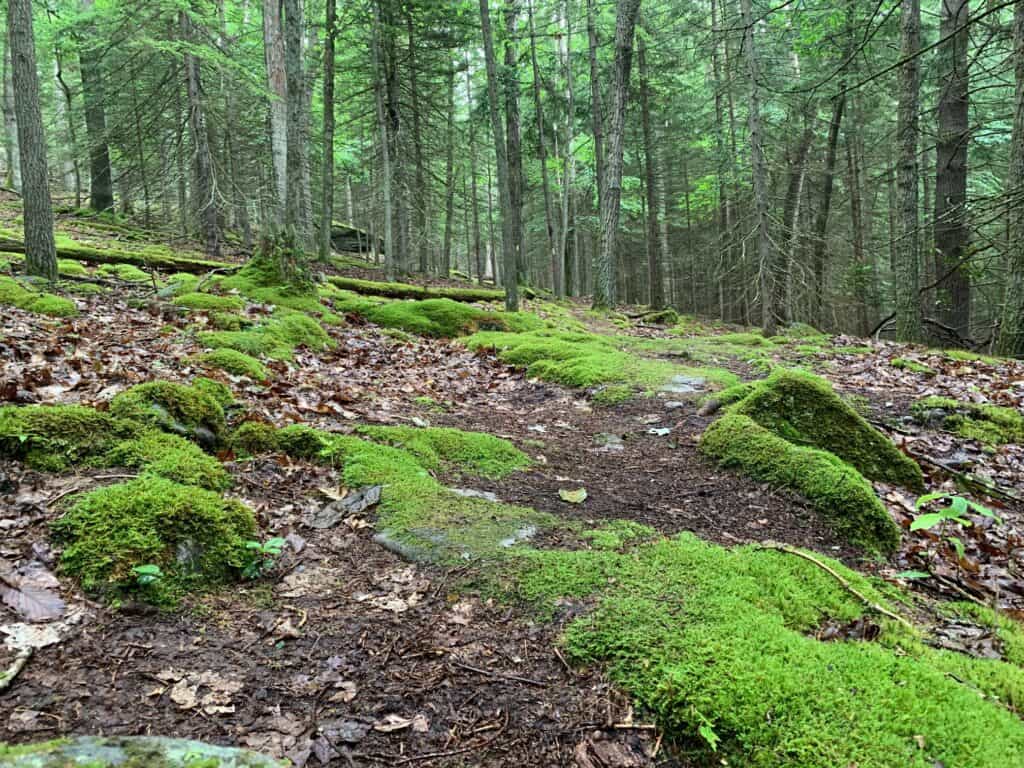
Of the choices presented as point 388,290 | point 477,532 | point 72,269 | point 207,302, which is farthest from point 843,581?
point 388,290

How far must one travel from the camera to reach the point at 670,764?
1.56 metres

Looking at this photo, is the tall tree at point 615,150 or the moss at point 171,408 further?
the tall tree at point 615,150

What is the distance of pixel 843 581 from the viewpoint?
245 centimetres

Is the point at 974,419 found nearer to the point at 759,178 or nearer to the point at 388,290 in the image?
the point at 759,178

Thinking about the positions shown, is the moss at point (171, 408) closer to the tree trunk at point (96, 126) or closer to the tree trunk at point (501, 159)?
the tree trunk at point (501, 159)

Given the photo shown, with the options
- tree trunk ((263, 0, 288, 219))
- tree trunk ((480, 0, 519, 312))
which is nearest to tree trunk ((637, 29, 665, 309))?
tree trunk ((480, 0, 519, 312))

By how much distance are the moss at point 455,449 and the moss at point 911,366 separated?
6335mm

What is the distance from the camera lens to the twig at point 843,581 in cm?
226

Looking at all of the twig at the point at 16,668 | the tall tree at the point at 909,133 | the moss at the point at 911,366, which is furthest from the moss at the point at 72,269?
the tall tree at the point at 909,133

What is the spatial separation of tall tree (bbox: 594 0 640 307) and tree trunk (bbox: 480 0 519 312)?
12.1 ft

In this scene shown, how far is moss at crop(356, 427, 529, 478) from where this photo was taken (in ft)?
13.3

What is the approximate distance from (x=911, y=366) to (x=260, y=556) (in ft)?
28.5

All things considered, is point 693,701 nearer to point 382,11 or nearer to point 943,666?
point 943,666

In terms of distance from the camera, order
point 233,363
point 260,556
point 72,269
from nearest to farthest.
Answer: point 260,556 → point 233,363 → point 72,269
